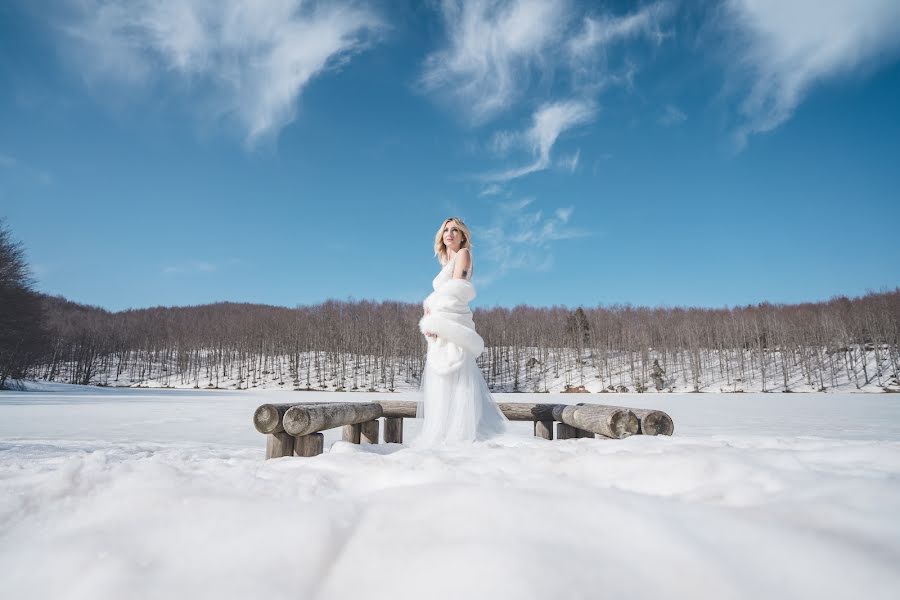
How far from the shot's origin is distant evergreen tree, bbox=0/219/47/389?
89.2 ft

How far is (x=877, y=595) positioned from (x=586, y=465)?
0.96 metres

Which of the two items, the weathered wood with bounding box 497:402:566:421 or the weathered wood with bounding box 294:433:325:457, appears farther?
the weathered wood with bounding box 497:402:566:421

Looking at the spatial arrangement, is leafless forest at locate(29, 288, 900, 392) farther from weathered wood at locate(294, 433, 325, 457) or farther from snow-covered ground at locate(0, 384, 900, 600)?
snow-covered ground at locate(0, 384, 900, 600)

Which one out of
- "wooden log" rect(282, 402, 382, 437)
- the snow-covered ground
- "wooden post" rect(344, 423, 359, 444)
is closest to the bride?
"wooden log" rect(282, 402, 382, 437)

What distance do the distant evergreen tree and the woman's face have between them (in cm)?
3503

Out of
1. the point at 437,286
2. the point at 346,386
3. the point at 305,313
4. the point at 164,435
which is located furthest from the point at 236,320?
the point at 437,286

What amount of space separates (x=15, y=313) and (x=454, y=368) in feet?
121

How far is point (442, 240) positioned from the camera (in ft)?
15.1

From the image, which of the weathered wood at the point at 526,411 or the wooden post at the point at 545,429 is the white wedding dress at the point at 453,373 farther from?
the wooden post at the point at 545,429

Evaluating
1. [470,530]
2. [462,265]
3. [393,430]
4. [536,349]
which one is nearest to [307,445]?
[462,265]

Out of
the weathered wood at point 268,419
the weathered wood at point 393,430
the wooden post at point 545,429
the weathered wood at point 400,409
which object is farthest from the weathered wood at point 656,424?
the weathered wood at point 393,430

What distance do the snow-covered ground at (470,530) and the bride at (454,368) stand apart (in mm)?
2239

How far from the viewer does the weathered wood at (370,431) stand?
16.9 feet

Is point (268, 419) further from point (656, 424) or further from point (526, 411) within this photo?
point (526, 411)
